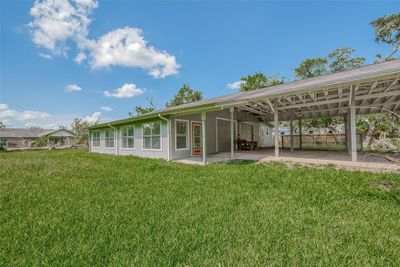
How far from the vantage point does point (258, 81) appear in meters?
26.6

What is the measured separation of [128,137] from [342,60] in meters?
24.7

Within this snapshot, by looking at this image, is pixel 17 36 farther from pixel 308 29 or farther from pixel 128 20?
pixel 308 29

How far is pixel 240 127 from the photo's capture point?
14906mm

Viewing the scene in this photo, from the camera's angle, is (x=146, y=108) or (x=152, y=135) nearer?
(x=152, y=135)

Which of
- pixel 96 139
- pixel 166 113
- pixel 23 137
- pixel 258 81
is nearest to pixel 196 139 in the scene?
pixel 166 113

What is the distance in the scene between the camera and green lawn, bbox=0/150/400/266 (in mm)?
2256

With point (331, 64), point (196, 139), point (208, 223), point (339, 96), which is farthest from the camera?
point (331, 64)

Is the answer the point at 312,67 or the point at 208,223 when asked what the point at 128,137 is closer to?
the point at 208,223

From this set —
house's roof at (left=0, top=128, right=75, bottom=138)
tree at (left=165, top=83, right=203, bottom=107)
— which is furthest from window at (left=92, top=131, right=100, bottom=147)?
house's roof at (left=0, top=128, right=75, bottom=138)

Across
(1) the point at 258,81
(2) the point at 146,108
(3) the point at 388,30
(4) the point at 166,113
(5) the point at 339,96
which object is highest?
(3) the point at 388,30

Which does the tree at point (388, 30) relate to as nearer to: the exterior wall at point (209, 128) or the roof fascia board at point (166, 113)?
the exterior wall at point (209, 128)

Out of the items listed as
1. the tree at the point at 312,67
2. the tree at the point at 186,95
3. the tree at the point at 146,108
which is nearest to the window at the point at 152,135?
the tree at the point at 312,67

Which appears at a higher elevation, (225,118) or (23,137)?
(225,118)

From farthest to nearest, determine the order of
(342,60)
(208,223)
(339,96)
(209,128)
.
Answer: (342,60) < (209,128) < (339,96) < (208,223)
